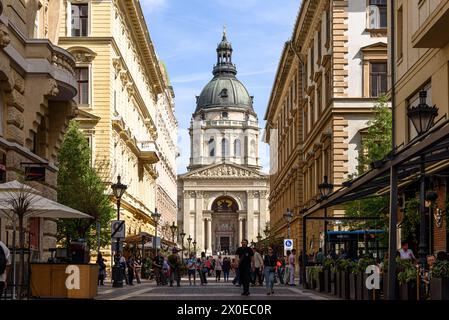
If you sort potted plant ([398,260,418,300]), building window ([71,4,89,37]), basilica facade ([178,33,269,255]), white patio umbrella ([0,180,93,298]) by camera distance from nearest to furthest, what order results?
1. potted plant ([398,260,418,300])
2. white patio umbrella ([0,180,93,298])
3. building window ([71,4,89,37])
4. basilica facade ([178,33,269,255])

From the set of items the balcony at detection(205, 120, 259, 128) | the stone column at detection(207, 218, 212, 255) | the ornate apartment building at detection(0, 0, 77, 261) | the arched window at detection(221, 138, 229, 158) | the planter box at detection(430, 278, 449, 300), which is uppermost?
the balcony at detection(205, 120, 259, 128)

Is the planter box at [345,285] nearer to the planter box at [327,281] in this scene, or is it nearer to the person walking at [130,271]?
the planter box at [327,281]

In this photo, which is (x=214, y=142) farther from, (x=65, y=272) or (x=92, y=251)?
(x=65, y=272)

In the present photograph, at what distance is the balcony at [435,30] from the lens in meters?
20.5

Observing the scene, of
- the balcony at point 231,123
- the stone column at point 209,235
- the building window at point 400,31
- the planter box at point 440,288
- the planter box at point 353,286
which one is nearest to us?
the planter box at point 440,288

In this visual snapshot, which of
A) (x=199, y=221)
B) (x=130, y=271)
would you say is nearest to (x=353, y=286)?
(x=130, y=271)

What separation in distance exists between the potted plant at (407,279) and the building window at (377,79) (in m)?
27.1

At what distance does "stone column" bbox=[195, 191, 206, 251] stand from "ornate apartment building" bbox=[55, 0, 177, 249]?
9548cm

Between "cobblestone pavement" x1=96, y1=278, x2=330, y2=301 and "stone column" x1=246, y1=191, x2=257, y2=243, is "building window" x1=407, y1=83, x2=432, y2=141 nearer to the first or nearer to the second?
"cobblestone pavement" x1=96, y1=278, x2=330, y2=301

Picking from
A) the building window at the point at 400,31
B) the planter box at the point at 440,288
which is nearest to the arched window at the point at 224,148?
the building window at the point at 400,31

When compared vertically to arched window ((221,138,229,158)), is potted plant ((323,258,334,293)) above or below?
below

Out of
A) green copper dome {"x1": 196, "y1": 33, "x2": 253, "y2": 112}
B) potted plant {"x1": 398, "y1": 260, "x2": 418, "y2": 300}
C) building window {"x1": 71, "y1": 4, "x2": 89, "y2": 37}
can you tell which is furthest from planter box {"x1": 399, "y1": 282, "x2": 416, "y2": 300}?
green copper dome {"x1": 196, "y1": 33, "x2": 253, "y2": 112}

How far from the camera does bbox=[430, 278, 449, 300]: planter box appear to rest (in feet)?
44.8

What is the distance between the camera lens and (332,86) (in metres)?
44.2
